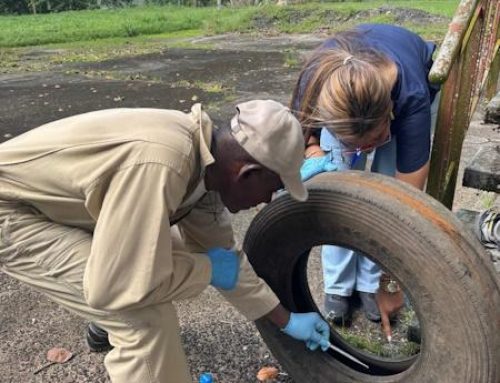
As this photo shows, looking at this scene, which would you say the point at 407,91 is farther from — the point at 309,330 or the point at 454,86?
the point at 309,330

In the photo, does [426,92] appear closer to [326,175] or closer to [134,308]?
[326,175]

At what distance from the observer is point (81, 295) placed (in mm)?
2076

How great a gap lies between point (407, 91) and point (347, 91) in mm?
302

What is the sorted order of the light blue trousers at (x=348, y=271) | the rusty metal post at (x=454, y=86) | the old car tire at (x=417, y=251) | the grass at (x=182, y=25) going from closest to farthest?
the old car tire at (x=417, y=251) → the rusty metal post at (x=454, y=86) → the light blue trousers at (x=348, y=271) → the grass at (x=182, y=25)

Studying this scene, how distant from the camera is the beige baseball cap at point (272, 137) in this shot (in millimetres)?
1731

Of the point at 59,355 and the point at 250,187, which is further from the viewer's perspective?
the point at 59,355

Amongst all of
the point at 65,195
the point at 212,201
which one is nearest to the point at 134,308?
the point at 65,195

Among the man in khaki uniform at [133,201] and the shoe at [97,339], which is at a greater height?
the man in khaki uniform at [133,201]

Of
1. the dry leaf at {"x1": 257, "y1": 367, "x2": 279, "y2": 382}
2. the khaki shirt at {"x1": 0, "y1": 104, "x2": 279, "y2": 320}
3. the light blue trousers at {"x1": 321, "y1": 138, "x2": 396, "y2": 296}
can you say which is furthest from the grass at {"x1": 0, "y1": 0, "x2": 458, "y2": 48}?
the khaki shirt at {"x1": 0, "y1": 104, "x2": 279, "y2": 320}

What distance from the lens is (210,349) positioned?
9.03 feet

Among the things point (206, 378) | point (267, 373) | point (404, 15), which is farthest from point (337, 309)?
point (404, 15)

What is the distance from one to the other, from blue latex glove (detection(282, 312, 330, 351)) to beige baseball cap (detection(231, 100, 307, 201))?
0.76 metres

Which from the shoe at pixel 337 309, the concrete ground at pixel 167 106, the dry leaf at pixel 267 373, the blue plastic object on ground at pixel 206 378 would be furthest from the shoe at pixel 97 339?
the shoe at pixel 337 309

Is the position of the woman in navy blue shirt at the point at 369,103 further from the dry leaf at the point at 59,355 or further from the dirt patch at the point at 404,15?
the dirt patch at the point at 404,15
